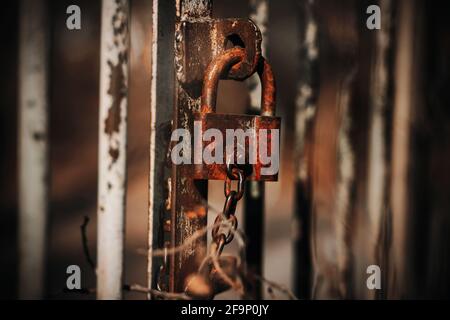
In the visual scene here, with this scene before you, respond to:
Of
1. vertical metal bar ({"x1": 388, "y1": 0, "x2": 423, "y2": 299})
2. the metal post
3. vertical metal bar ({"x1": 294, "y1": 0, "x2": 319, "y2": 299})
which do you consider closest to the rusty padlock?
vertical metal bar ({"x1": 294, "y1": 0, "x2": 319, "y2": 299})

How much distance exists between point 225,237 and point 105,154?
291 mm

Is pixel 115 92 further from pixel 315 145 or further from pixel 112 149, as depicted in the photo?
pixel 315 145

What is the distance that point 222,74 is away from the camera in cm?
65

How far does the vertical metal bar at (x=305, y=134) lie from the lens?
115 cm

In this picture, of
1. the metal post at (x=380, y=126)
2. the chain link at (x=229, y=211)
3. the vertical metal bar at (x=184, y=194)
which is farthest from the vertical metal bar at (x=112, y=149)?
the metal post at (x=380, y=126)

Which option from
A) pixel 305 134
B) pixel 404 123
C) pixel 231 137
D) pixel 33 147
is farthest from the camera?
pixel 404 123

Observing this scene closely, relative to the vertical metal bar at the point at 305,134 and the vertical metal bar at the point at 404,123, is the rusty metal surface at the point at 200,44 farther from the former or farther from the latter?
the vertical metal bar at the point at 404,123

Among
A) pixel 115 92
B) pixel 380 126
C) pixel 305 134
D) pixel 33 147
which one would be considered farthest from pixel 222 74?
pixel 380 126

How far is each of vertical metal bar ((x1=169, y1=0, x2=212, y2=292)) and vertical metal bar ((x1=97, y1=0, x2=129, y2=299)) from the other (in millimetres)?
108

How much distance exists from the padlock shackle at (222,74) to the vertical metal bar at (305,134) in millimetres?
527

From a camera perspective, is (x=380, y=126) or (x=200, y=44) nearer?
(x=200, y=44)

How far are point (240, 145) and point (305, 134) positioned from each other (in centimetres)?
64

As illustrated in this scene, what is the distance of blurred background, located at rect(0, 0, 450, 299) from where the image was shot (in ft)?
3.94
